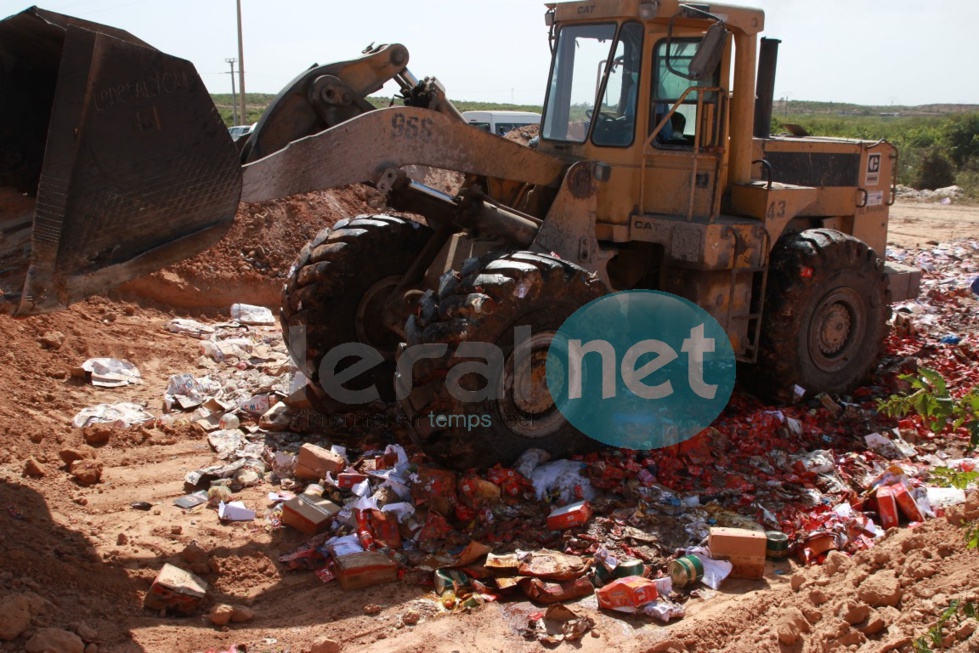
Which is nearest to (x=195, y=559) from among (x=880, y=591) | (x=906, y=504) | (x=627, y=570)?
(x=627, y=570)

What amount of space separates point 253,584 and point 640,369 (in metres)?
2.75

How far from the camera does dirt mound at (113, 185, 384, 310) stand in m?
9.71

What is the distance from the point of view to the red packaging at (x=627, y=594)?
4.14m

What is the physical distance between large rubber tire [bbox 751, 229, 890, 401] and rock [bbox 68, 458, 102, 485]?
4.52 meters

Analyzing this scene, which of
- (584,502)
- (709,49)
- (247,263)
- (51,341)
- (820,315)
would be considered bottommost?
(584,502)

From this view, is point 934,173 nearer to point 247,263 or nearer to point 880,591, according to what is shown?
point 247,263

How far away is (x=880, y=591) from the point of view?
3.95m

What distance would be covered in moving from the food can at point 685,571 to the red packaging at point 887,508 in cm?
125

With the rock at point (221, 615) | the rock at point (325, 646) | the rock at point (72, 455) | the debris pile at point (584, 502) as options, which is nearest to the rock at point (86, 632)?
the rock at point (221, 615)

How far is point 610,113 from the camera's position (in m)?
6.04

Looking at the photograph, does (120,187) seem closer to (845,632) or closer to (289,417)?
(289,417)

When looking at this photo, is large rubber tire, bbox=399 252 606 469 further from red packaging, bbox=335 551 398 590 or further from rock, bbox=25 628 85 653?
rock, bbox=25 628 85 653

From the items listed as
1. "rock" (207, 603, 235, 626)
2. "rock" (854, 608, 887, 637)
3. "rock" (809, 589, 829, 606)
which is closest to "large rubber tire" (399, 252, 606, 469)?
"rock" (207, 603, 235, 626)

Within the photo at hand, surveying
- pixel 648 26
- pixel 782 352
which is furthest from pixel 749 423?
pixel 648 26
